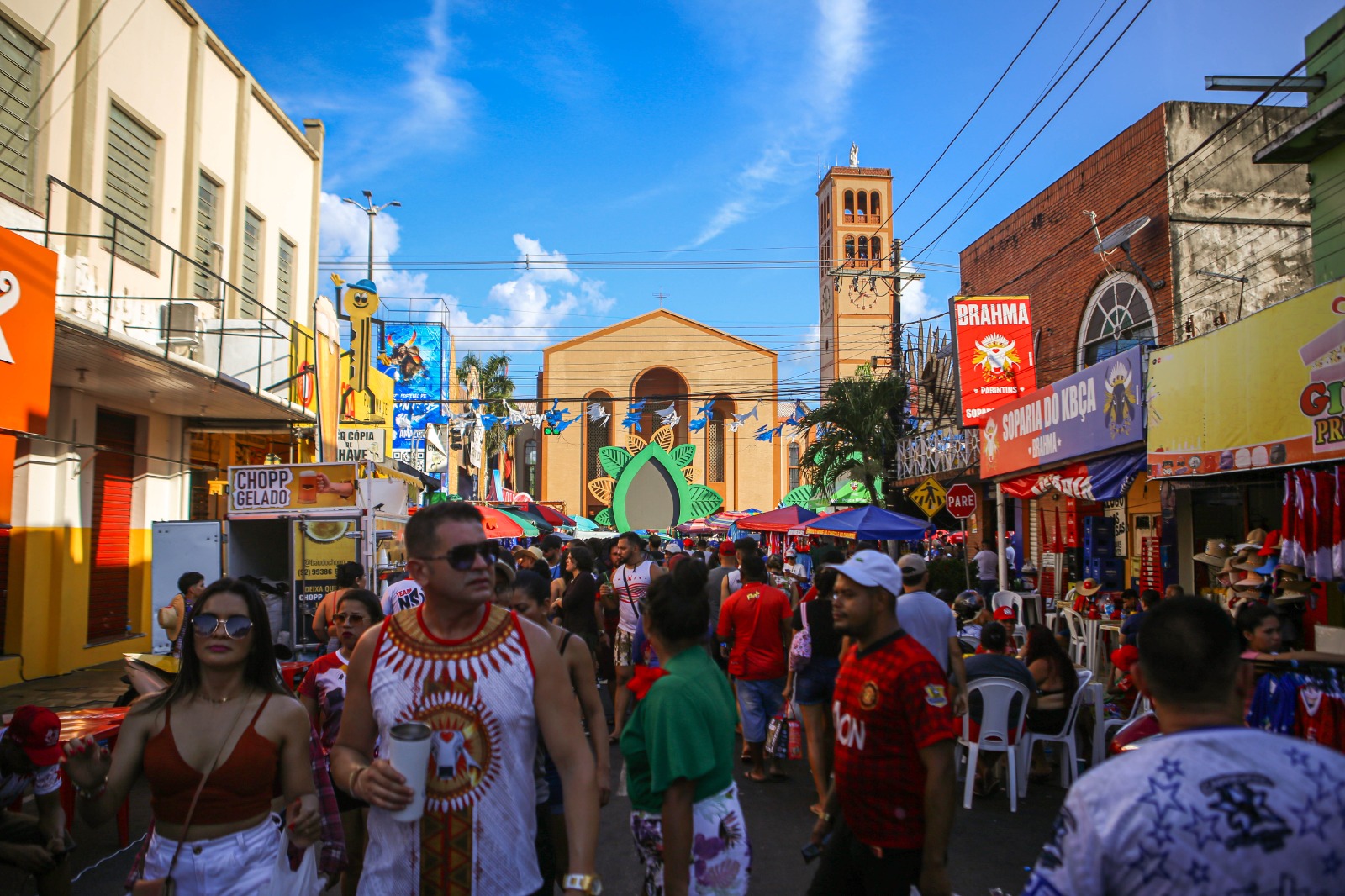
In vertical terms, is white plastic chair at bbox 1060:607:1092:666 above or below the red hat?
below

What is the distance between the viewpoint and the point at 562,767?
2.55 metres

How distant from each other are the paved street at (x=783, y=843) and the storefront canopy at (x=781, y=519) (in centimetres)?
1029

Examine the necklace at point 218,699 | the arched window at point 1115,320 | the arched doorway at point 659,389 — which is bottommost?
the necklace at point 218,699

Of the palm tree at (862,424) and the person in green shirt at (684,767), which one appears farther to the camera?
the palm tree at (862,424)

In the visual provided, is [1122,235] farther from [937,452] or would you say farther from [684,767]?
[684,767]

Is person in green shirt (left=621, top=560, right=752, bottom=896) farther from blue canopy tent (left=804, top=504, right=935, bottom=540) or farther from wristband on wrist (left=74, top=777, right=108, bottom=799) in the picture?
blue canopy tent (left=804, top=504, right=935, bottom=540)

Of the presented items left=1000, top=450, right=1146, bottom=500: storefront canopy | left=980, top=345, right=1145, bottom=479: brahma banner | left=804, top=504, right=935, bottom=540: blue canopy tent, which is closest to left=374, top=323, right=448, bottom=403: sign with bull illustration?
left=804, top=504, right=935, bottom=540: blue canopy tent

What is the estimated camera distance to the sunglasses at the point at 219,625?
3117mm

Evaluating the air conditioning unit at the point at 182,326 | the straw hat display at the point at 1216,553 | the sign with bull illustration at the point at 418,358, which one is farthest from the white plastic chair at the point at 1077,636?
the sign with bull illustration at the point at 418,358

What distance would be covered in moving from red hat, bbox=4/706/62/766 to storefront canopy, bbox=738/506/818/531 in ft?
45.1

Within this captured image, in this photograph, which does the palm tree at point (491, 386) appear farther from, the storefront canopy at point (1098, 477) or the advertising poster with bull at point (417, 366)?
the storefront canopy at point (1098, 477)

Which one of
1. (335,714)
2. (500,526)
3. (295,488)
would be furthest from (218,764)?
(500,526)

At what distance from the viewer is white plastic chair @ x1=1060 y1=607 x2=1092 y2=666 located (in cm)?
1216

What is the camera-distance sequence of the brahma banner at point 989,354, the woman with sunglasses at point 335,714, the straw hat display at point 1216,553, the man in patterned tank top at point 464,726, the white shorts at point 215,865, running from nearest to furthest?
the man in patterned tank top at point 464,726 < the white shorts at point 215,865 < the woman with sunglasses at point 335,714 < the straw hat display at point 1216,553 < the brahma banner at point 989,354
